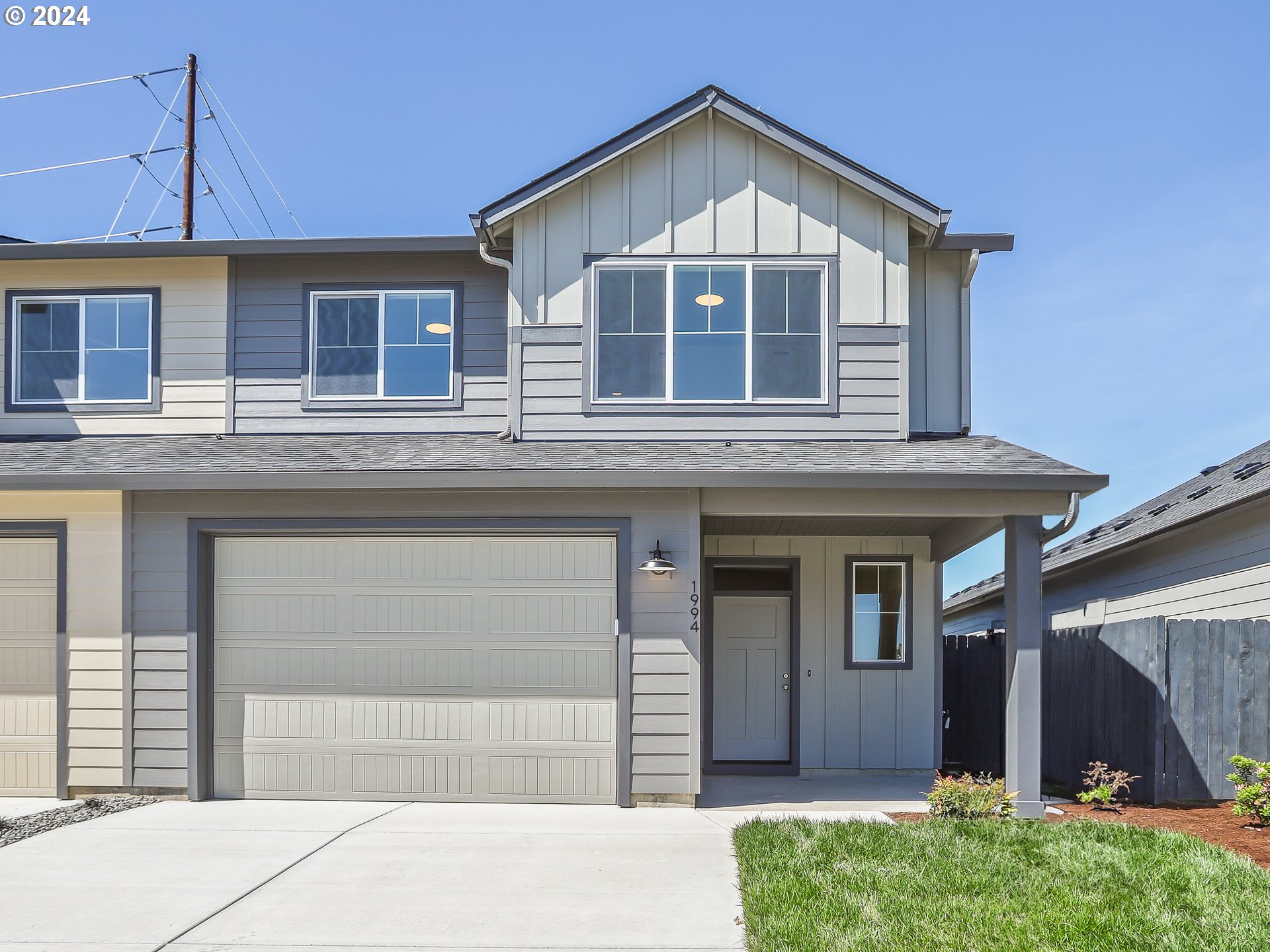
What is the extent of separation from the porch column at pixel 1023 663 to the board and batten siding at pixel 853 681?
2.29 meters

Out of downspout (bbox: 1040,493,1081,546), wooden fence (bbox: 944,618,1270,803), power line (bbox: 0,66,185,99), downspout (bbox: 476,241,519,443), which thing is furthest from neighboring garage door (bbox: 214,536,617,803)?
power line (bbox: 0,66,185,99)

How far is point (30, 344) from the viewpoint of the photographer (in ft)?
35.5

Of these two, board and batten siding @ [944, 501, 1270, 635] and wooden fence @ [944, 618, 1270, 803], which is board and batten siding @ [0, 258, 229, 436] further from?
board and batten siding @ [944, 501, 1270, 635]

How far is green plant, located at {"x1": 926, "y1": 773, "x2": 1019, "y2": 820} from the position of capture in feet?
26.4

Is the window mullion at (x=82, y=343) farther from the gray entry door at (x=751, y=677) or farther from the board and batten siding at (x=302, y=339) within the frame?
the gray entry door at (x=751, y=677)

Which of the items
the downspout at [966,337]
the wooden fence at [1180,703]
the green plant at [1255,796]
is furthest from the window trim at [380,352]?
the green plant at [1255,796]

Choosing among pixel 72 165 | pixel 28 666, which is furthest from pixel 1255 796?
pixel 72 165

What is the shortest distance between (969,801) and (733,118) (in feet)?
20.6

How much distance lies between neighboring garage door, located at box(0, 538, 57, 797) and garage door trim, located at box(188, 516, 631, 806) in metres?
0.39

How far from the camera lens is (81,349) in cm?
1073

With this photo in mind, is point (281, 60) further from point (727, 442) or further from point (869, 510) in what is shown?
point (869, 510)

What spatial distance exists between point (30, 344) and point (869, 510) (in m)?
8.34

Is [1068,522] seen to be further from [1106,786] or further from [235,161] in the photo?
[235,161]

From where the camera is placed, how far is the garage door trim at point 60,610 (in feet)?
30.2
